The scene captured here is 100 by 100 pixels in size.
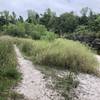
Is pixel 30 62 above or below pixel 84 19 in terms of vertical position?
below

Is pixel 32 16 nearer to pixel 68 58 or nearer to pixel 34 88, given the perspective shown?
pixel 68 58

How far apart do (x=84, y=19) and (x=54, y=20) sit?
20.4 feet

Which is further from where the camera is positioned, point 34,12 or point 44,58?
point 34,12

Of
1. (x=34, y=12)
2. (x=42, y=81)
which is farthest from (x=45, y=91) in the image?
(x=34, y=12)

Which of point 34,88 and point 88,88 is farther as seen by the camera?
point 88,88

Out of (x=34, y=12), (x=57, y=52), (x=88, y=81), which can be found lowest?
(x=88, y=81)

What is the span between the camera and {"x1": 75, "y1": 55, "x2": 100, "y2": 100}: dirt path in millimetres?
7502

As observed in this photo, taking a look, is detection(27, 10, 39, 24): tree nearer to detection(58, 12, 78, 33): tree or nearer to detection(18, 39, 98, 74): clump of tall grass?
detection(58, 12, 78, 33): tree

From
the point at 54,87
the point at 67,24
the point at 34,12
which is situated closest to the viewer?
the point at 54,87

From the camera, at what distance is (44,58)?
456 inches

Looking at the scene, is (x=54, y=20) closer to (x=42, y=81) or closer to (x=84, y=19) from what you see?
(x=84, y=19)

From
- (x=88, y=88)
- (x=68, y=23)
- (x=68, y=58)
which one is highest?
(x=68, y=23)

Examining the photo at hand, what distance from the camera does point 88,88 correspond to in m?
8.39

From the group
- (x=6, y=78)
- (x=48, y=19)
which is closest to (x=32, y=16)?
(x=48, y=19)
